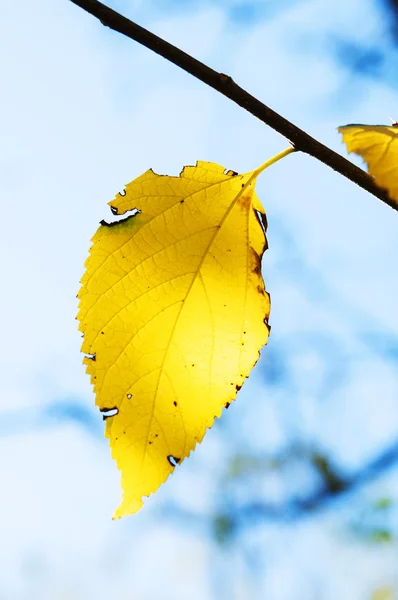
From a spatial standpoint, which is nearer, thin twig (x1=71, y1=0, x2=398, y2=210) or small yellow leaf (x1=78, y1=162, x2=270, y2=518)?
thin twig (x1=71, y1=0, x2=398, y2=210)

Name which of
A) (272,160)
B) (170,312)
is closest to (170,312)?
(170,312)

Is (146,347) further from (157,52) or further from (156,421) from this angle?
(157,52)

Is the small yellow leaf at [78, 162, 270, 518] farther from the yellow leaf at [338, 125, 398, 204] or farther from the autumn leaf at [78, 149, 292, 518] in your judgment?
the yellow leaf at [338, 125, 398, 204]

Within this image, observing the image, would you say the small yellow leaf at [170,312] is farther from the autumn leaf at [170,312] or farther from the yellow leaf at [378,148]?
the yellow leaf at [378,148]

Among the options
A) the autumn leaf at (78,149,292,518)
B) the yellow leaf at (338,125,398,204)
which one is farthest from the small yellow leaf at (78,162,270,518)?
the yellow leaf at (338,125,398,204)

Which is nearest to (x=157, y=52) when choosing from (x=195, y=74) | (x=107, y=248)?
(x=195, y=74)

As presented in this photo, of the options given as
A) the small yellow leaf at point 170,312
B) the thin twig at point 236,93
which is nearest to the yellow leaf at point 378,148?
the thin twig at point 236,93

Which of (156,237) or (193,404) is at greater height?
(156,237)

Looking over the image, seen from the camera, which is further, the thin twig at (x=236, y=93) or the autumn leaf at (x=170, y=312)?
the autumn leaf at (x=170, y=312)
